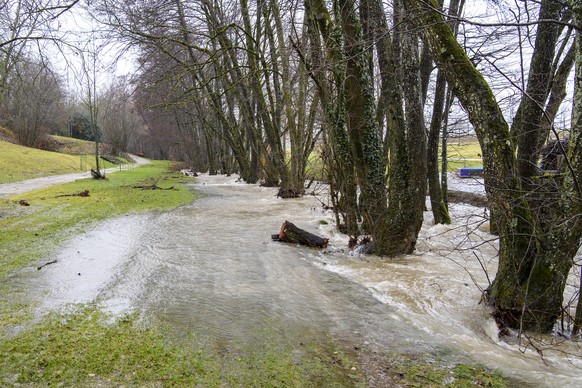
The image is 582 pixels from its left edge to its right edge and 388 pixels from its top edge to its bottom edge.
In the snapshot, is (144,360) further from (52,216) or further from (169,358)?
(52,216)

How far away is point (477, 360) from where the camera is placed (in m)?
3.01

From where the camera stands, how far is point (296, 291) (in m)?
4.49

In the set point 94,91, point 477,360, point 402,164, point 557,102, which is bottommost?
point 477,360

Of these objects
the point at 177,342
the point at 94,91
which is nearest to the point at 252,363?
the point at 177,342

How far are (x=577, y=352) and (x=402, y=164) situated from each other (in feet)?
11.2

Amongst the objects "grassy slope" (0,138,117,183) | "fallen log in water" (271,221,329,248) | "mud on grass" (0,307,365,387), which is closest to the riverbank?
"mud on grass" (0,307,365,387)

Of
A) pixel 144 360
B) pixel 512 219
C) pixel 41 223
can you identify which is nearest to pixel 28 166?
pixel 41 223

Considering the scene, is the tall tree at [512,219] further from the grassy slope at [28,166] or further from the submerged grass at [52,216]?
the grassy slope at [28,166]

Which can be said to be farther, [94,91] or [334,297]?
[94,91]

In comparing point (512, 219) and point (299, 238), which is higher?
point (512, 219)

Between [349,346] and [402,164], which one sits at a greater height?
[402,164]

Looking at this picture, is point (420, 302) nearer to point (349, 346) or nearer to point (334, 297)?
point (334, 297)

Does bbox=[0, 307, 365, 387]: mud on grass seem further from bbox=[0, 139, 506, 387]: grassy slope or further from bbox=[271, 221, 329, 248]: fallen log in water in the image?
bbox=[271, 221, 329, 248]: fallen log in water

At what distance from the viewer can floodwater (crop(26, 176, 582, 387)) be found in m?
3.27
